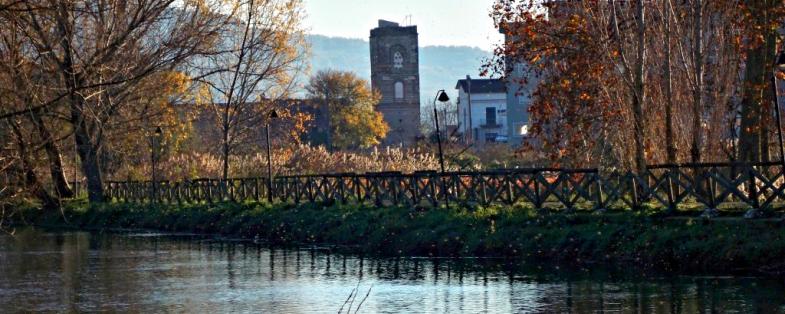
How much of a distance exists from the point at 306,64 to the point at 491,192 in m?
26.9

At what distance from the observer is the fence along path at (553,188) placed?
24.5 metres

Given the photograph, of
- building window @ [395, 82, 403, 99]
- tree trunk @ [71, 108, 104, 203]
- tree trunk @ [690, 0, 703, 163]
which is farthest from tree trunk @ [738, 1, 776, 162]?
building window @ [395, 82, 403, 99]

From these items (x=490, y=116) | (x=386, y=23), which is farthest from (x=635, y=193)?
(x=386, y=23)

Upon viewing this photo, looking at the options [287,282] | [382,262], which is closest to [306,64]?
[382,262]

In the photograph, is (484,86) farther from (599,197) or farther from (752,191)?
(752,191)

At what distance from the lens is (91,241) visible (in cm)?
3750

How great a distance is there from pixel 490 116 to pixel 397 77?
1940 centimetres

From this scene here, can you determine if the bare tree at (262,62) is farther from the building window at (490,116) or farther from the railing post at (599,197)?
the building window at (490,116)

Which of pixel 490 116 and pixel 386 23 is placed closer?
pixel 490 116

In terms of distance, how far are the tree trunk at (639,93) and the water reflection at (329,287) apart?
548cm

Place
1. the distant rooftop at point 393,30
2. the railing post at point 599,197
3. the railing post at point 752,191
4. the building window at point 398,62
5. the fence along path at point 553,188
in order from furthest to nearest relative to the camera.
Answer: the building window at point 398,62, the distant rooftop at point 393,30, the railing post at point 599,197, the fence along path at point 553,188, the railing post at point 752,191

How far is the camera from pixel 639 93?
96.6 feet

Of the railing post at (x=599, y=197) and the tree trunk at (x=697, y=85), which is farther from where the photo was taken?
the tree trunk at (x=697, y=85)

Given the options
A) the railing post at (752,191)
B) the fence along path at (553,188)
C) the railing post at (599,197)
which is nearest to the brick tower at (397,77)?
the fence along path at (553,188)
